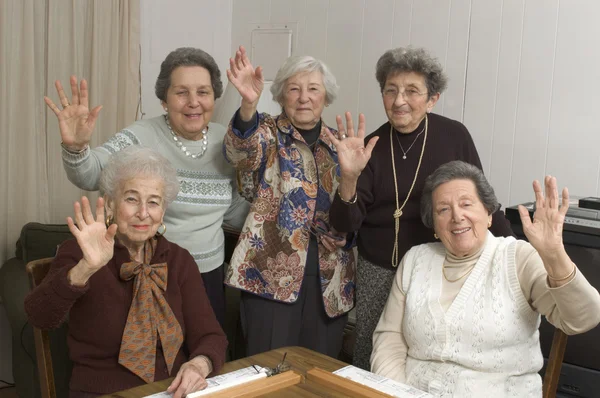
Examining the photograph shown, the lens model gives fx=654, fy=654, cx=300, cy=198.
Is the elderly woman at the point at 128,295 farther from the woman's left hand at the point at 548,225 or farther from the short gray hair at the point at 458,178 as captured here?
the woman's left hand at the point at 548,225

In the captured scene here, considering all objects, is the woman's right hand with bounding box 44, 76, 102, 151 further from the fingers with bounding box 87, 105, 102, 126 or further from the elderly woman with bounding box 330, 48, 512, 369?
the elderly woman with bounding box 330, 48, 512, 369

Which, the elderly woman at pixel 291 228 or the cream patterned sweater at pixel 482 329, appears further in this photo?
the elderly woman at pixel 291 228

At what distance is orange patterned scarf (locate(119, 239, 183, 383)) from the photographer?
1720 mm

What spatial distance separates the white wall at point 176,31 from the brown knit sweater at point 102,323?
223 cm

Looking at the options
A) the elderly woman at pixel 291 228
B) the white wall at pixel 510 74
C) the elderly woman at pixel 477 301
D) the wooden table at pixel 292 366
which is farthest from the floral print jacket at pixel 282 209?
the white wall at pixel 510 74

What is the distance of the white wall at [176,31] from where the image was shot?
3.83 metres

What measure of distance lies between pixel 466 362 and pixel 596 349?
775 mm

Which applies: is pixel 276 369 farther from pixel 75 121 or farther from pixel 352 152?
pixel 75 121

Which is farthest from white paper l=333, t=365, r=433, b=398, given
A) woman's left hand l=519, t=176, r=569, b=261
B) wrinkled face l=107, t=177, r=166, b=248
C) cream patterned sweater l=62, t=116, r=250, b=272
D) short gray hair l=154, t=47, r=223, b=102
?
short gray hair l=154, t=47, r=223, b=102

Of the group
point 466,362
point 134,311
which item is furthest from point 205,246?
point 466,362

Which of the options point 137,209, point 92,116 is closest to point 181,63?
point 92,116

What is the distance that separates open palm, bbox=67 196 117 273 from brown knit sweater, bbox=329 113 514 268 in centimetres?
79

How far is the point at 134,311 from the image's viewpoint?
5.74ft

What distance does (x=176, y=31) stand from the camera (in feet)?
13.1
